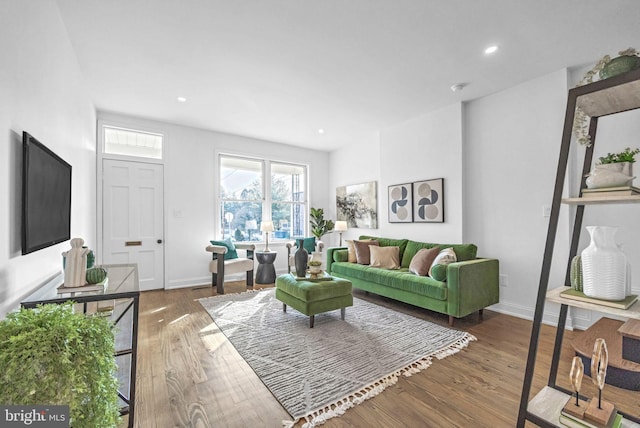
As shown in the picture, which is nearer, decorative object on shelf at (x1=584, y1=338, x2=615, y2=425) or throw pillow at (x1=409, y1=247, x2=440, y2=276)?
decorative object on shelf at (x1=584, y1=338, x2=615, y2=425)

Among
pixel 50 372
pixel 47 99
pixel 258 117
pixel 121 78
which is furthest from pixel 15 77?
pixel 258 117

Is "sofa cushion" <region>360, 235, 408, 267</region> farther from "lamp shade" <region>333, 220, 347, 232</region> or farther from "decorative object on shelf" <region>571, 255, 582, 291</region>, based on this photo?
"decorative object on shelf" <region>571, 255, 582, 291</region>

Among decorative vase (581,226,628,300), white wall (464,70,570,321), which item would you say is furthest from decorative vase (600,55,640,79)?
white wall (464,70,570,321)

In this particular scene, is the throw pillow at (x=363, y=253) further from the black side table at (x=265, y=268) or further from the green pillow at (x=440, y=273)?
the black side table at (x=265, y=268)

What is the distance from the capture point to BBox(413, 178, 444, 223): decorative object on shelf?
4.16 metres

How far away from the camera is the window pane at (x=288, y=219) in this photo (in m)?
6.15

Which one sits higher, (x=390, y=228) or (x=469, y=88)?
(x=469, y=88)

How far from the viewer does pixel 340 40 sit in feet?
8.53

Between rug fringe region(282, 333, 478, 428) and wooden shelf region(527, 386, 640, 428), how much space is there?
0.92m

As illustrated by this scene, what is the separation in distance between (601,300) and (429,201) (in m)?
3.20

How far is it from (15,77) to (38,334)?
55.4 inches

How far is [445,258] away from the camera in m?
3.35

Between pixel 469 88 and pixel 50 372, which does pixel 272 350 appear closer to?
pixel 50 372

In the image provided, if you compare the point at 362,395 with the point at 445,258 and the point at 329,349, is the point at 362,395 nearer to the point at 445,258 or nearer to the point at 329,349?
the point at 329,349
